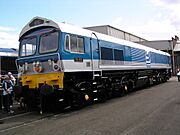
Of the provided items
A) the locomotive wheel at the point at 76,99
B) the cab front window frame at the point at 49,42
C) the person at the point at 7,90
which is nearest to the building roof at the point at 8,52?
the person at the point at 7,90

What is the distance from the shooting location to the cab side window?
1172 cm

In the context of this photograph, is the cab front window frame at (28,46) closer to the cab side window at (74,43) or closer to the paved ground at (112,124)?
the cab side window at (74,43)

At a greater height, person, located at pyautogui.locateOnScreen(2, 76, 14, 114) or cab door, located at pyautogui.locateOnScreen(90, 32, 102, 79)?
cab door, located at pyautogui.locateOnScreen(90, 32, 102, 79)

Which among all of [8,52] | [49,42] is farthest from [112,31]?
[49,42]

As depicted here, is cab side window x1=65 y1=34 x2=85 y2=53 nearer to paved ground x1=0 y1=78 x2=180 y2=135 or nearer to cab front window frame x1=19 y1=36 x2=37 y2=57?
cab front window frame x1=19 y1=36 x2=37 y2=57

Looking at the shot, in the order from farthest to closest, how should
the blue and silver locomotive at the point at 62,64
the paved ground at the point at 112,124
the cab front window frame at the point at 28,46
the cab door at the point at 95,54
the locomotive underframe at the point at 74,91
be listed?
the cab door at the point at 95,54
the cab front window frame at the point at 28,46
the locomotive underframe at the point at 74,91
the blue and silver locomotive at the point at 62,64
the paved ground at the point at 112,124

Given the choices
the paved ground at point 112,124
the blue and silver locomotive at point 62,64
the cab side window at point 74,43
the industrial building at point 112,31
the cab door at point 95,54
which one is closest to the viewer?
the paved ground at point 112,124

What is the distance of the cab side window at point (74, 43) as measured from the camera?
11722 mm

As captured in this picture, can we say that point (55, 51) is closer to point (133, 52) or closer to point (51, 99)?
point (51, 99)

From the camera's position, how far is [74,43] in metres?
12.2

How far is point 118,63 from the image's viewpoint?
16797 millimetres

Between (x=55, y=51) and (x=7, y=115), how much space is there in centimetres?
335

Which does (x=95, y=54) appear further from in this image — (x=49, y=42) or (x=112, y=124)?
(x=112, y=124)

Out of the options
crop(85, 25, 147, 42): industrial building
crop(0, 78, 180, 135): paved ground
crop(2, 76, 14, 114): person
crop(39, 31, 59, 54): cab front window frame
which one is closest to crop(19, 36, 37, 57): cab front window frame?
crop(39, 31, 59, 54): cab front window frame
